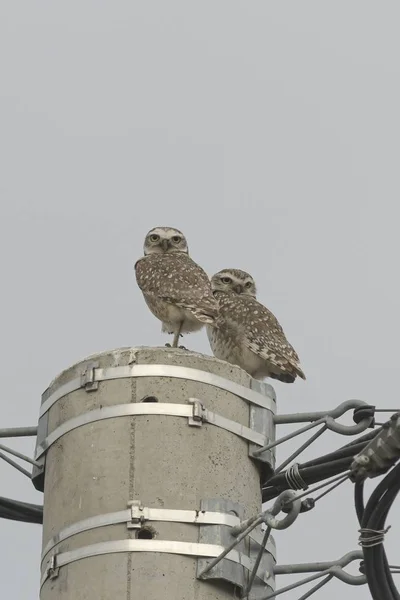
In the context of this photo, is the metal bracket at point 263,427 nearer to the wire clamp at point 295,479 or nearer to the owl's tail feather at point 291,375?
the wire clamp at point 295,479

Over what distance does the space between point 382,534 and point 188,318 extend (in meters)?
5.74

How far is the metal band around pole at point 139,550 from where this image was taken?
28.8 feet

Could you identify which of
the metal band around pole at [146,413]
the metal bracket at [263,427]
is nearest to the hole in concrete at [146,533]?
the metal band around pole at [146,413]

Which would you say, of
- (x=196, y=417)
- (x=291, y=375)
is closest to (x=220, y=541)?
(x=196, y=417)

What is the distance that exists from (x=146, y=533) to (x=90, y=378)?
3.37ft

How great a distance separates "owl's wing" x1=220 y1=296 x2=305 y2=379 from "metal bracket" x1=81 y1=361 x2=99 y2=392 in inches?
200

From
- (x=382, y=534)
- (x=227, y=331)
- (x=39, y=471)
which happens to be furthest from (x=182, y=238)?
(x=382, y=534)

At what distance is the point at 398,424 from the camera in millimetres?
8031

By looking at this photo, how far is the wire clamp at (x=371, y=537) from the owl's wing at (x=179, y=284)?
543 centimetres

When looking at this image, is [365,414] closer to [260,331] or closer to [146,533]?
[146,533]

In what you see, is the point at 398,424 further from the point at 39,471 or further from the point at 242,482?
the point at 39,471

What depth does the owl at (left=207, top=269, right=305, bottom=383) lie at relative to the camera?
1459 cm

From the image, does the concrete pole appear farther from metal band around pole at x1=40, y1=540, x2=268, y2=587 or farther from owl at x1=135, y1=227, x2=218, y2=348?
owl at x1=135, y1=227, x2=218, y2=348

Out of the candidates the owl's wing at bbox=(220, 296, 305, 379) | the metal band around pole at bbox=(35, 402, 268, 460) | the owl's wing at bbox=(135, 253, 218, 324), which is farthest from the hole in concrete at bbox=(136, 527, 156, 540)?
the owl's wing at bbox=(220, 296, 305, 379)
